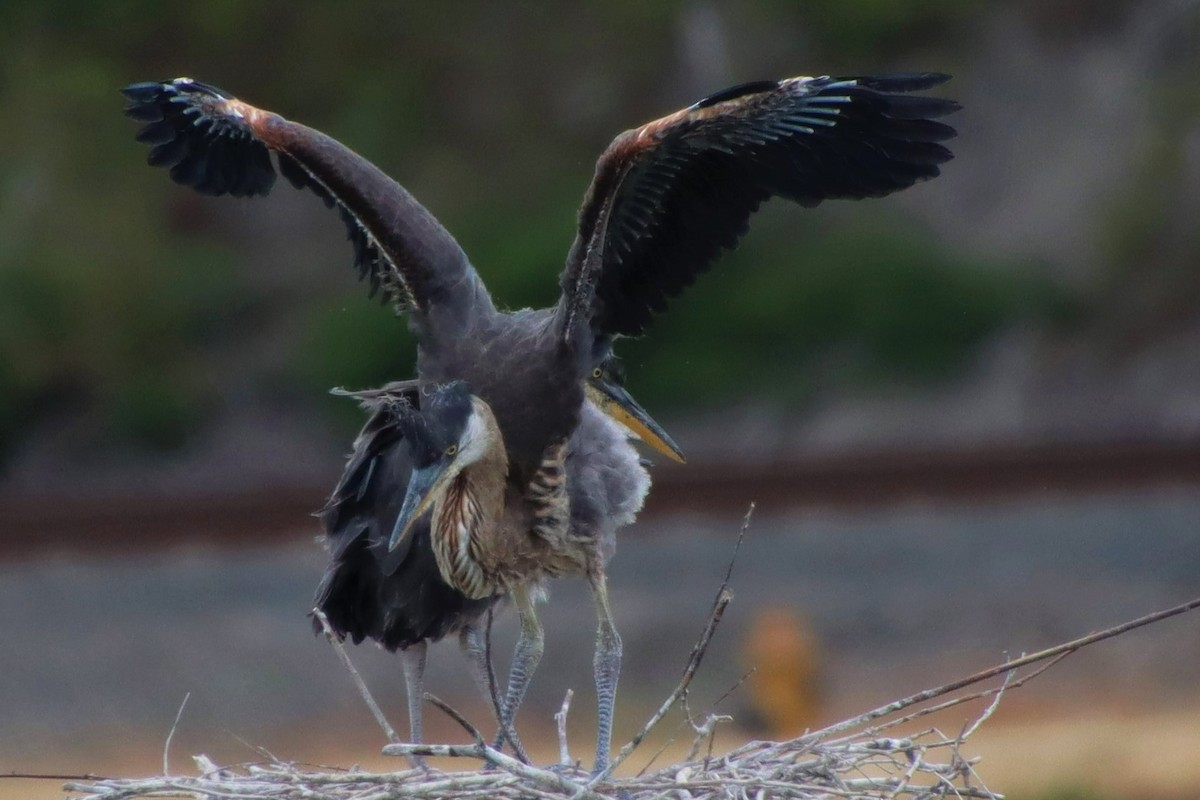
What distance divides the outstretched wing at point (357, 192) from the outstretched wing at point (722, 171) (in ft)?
1.43

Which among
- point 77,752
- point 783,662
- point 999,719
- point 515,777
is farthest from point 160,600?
point 515,777

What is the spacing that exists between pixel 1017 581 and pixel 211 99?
6359 millimetres

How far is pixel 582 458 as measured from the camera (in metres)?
6.39

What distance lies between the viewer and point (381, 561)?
6445 millimetres

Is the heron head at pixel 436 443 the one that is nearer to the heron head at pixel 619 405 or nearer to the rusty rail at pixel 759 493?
the heron head at pixel 619 405

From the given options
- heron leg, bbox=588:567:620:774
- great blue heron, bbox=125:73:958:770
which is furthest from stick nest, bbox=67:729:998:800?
heron leg, bbox=588:567:620:774

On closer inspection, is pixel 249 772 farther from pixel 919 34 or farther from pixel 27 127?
pixel 919 34

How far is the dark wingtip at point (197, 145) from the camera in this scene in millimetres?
6738

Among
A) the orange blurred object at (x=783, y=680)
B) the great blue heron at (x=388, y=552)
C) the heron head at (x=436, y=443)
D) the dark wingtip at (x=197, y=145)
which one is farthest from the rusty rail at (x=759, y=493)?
the heron head at (x=436, y=443)

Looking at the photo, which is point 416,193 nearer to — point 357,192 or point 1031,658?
point 357,192

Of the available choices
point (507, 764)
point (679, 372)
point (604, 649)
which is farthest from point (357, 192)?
point (679, 372)

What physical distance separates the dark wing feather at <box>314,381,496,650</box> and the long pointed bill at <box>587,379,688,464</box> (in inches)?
23.5

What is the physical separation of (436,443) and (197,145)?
1.78 metres

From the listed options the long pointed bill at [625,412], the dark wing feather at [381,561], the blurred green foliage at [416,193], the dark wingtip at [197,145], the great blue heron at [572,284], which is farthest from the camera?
the blurred green foliage at [416,193]
